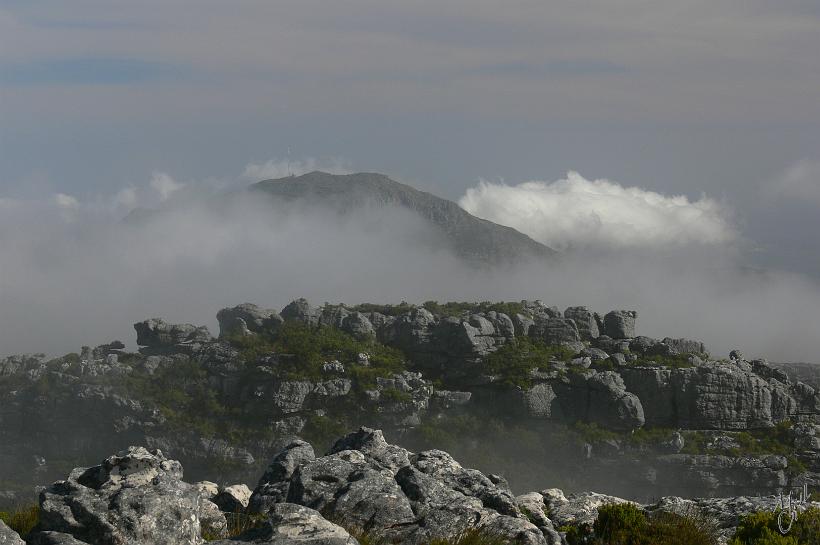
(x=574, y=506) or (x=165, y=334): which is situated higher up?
(x=165, y=334)

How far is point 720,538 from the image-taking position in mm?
27078

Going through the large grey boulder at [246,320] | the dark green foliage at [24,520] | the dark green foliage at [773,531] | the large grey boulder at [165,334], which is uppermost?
the large grey boulder at [246,320]

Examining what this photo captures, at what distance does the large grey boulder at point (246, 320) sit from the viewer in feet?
422

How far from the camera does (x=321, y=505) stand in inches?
1007

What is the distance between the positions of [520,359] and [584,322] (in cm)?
1526

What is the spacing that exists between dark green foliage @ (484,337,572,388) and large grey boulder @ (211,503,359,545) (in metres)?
92.7

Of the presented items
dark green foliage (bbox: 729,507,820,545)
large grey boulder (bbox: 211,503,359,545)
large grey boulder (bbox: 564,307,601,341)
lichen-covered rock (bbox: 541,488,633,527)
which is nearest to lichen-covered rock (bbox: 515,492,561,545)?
lichen-covered rock (bbox: 541,488,633,527)

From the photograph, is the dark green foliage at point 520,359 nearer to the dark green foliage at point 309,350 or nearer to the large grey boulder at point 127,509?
the dark green foliage at point 309,350

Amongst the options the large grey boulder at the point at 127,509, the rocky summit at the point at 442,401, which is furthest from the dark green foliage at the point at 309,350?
the large grey boulder at the point at 127,509

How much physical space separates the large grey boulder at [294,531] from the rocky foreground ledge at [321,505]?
25 millimetres

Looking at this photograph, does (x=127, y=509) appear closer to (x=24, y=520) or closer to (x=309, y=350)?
(x=24, y=520)

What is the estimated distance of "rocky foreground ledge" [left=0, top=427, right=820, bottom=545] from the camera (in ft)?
69.5

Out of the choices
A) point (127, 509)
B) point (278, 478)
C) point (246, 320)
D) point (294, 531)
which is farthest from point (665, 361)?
point (294, 531)

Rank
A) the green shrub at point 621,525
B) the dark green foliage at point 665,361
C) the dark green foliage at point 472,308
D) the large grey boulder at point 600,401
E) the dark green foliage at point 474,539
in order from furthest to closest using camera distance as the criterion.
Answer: the dark green foliage at point 472,308
the dark green foliage at point 665,361
the large grey boulder at point 600,401
the green shrub at point 621,525
the dark green foliage at point 474,539
